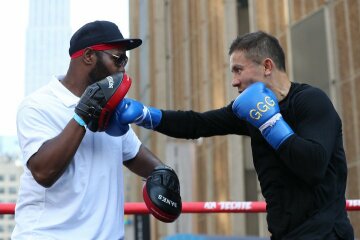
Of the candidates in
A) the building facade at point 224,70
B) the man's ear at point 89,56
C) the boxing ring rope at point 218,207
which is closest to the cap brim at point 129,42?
the man's ear at point 89,56

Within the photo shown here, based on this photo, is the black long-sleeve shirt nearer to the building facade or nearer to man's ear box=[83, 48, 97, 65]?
man's ear box=[83, 48, 97, 65]

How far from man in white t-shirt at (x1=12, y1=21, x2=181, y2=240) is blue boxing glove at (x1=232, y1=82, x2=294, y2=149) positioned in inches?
21.9

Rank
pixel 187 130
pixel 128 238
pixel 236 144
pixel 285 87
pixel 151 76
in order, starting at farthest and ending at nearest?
pixel 128 238, pixel 151 76, pixel 236 144, pixel 187 130, pixel 285 87

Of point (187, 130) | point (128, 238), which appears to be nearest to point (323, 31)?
point (187, 130)

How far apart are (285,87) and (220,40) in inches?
718

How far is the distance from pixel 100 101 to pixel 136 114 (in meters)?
0.35

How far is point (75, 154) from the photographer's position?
11.3 feet

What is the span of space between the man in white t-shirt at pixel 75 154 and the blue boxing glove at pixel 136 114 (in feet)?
0.19

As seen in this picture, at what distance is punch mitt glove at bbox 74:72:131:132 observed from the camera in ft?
10.8

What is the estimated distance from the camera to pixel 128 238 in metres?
44.7

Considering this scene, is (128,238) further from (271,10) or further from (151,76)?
(271,10)

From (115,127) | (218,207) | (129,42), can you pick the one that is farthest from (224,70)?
(115,127)

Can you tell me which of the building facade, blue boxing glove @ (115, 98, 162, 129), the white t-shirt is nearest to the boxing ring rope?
blue boxing glove @ (115, 98, 162, 129)

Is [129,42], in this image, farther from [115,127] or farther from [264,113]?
[264,113]
